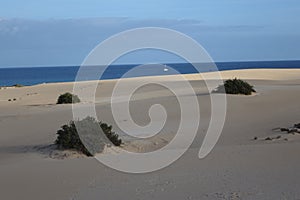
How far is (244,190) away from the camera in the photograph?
675cm

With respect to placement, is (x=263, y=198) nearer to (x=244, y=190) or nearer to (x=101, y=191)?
(x=244, y=190)

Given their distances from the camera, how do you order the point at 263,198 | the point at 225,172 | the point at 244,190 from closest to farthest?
the point at 263,198 → the point at 244,190 → the point at 225,172

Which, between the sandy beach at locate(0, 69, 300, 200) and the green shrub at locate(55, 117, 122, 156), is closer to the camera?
the sandy beach at locate(0, 69, 300, 200)

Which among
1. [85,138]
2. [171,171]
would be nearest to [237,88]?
[85,138]

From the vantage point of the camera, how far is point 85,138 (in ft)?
34.6

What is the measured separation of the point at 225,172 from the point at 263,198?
1.66 m

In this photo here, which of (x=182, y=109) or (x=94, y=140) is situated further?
(x=182, y=109)

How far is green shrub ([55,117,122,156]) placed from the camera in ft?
34.3

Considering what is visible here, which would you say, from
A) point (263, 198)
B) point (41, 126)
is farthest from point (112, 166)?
point (41, 126)

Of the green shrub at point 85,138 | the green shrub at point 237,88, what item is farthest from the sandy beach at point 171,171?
the green shrub at point 237,88

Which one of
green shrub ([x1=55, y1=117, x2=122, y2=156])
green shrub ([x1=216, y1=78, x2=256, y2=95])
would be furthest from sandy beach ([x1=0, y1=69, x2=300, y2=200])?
green shrub ([x1=216, y1=78, x2=256, y2=95])

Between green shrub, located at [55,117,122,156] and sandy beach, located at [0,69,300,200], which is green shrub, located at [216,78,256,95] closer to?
sandy beach, located at [0,69,300,200]

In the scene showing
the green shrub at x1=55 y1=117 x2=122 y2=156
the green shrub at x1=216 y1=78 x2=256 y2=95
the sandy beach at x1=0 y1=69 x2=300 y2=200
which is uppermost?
the green shrub at x1=216 y1=78 x2=256 y2=95

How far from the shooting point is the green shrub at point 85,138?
1045 cm
